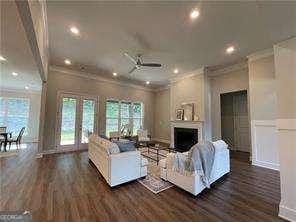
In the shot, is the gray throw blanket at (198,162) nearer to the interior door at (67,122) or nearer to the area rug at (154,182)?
the area rug at (154,182)

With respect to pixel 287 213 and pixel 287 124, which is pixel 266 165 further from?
pixel 287 124

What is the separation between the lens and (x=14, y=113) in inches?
349

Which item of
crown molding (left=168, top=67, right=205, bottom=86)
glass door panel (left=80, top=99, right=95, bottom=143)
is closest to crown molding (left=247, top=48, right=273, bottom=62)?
crown molding (left=168, top=67, right=205, bottom=86)

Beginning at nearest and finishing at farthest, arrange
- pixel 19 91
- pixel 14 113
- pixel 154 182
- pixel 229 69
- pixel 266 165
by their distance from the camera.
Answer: pixel 154 182 → pixel 266 165 → pixel 229 69 → pixel 14 113 → pixel 19 91

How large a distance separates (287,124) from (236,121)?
5260mm

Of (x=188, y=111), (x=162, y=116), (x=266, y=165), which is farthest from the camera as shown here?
(x=162, y=116)

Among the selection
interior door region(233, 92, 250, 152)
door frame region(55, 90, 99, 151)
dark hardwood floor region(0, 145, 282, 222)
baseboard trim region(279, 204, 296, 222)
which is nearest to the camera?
baseboard trim region(279, 204, 296, 222)

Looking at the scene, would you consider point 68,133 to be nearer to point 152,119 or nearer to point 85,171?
point 85,171

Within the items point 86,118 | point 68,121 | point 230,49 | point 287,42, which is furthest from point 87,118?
point 287,42

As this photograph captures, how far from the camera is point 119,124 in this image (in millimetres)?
8180

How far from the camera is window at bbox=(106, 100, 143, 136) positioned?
7844mm

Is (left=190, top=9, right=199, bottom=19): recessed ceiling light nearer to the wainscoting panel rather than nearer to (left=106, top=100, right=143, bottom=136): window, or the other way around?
the wainscoting panel

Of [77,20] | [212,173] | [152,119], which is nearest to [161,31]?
[77,20]

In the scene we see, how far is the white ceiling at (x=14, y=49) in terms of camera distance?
8.75 feet
